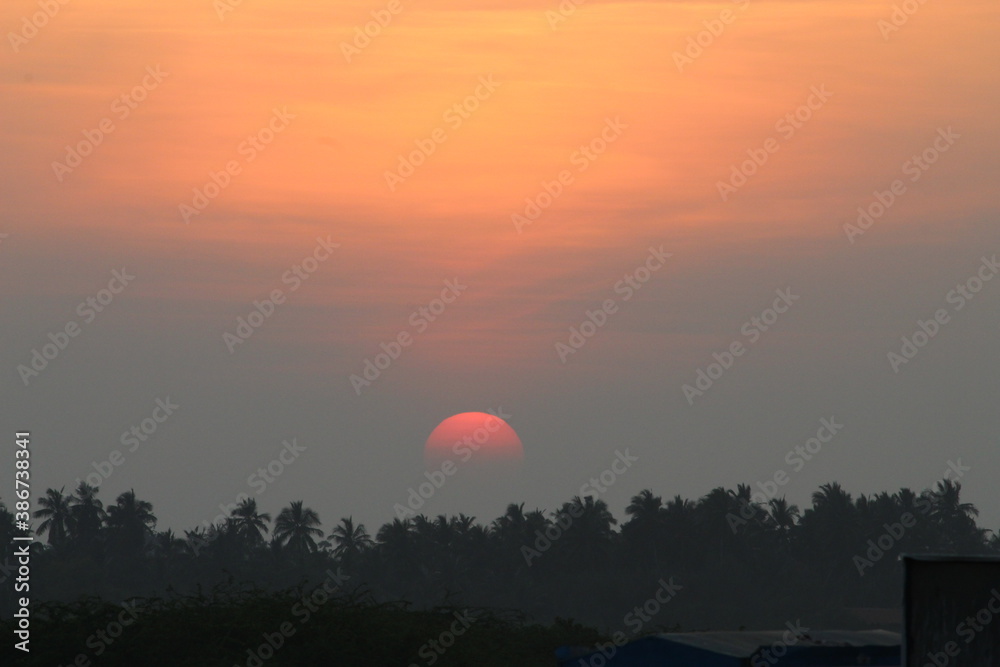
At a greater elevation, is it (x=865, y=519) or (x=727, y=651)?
(x=865, y=519)

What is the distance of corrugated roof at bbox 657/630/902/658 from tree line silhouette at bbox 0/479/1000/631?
13297 centimetres

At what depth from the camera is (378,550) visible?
595 ft

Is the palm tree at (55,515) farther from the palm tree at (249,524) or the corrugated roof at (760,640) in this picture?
the corrugated roof at (760,640)

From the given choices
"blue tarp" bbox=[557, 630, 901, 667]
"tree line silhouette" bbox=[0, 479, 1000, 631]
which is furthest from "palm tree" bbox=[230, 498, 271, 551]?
"blue tarp" bbox=[557, 630, 901, 667]

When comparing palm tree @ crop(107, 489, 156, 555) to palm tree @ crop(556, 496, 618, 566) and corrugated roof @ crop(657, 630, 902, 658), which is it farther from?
corrugated roof @ crop(657, 630, 902, 658)

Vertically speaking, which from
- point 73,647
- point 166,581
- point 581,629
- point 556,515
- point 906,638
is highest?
point 556,515

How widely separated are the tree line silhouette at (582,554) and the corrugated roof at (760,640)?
133 metres

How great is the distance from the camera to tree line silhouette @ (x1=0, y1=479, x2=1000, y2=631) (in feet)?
527

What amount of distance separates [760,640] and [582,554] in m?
151

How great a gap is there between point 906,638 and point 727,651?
26.5 feet

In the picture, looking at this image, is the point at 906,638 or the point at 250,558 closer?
the point at 906,638

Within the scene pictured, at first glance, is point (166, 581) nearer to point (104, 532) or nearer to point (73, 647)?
point (104, 532)

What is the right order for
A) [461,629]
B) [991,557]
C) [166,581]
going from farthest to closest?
[166,581] → [461,629] → [991,557]

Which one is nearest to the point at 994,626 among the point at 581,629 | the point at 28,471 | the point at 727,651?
the point at 727,651
